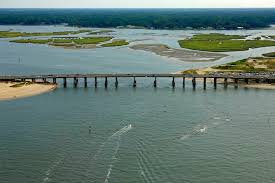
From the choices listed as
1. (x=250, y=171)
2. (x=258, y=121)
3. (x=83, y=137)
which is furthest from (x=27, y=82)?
(x=250, y=171)

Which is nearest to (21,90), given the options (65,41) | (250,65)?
(250,65)

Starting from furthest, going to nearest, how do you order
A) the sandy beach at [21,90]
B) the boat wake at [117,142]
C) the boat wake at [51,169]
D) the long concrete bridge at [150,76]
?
the long concrete bridge at [150,76], the sandy beach at [21,90], the boat wake at [117,142], the boat wake at [51,169]

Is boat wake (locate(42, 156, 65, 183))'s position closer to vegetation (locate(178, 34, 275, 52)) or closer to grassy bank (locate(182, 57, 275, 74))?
grassy bank (locate(182, 57, 275, 74))

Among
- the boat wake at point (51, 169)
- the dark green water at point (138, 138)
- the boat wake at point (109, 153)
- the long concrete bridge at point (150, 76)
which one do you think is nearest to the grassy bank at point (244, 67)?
the long concrete bridge at point (150, 76)

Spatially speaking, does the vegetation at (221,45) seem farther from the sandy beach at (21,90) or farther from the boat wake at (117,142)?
the boat wake at (117,142)

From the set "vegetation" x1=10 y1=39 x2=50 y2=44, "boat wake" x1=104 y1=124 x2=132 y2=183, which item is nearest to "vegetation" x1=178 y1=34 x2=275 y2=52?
"vegetation" x1=10 y1=39 x2=50 y2=44

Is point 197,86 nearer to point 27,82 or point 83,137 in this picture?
point 27,82
